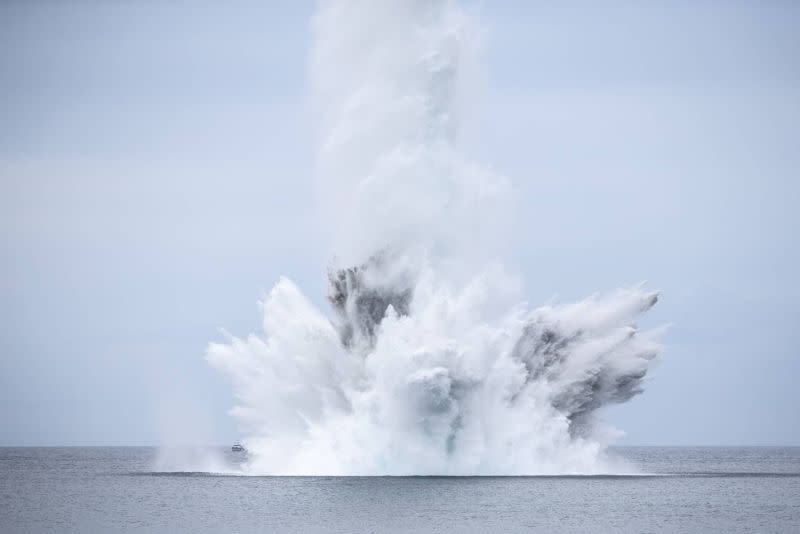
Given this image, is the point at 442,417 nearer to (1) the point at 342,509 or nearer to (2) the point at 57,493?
(1) the point at 342,509

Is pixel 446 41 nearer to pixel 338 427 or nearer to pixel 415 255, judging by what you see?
pixel 415 255

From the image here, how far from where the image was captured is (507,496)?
78.6 meters

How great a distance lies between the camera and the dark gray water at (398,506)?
6494 centimetres

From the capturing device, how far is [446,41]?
87.9 m

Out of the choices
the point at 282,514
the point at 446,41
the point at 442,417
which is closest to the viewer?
the point at 282,514

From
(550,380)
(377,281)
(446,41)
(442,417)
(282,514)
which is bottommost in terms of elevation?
(282,514)

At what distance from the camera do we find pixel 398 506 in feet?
233

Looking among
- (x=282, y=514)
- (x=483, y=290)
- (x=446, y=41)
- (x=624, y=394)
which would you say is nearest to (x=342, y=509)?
(x=282, y=514)

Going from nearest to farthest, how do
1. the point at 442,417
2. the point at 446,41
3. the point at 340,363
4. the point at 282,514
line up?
the point at 282,514 → the point at 442,417 → the point at 340,363 → the point at 446,41

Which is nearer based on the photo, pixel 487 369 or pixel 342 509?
pixel 342 509

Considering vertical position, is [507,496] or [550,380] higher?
[550,380]

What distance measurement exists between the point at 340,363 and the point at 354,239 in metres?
8.53

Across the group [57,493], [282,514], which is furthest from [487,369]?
[57,493]

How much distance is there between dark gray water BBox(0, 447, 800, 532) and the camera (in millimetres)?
64938
